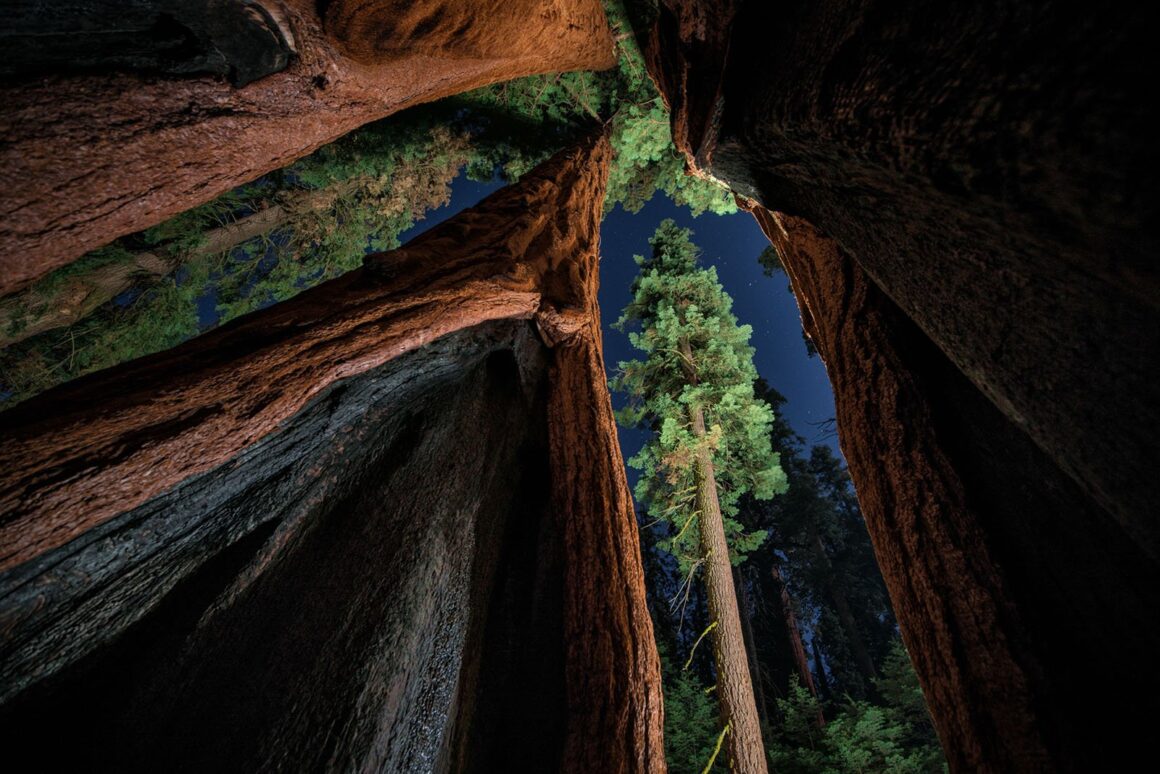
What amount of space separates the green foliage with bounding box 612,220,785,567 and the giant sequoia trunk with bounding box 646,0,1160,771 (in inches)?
205

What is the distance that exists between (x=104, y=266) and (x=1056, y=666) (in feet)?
24.4

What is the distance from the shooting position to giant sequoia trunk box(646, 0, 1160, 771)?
24.6 inches

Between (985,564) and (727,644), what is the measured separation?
15.6 feet

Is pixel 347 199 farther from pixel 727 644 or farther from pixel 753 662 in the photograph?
pixel 753 662

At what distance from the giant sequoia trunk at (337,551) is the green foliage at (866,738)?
10.2 m

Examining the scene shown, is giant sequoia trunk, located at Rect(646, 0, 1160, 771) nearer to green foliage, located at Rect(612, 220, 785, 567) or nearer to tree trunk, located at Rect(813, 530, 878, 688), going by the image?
green foliage, located at Rect(612, 220, 785, 567)

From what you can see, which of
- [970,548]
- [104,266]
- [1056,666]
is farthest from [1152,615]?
[104,266]

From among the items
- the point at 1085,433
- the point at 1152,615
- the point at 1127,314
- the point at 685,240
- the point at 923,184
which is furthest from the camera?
the point at 685,240

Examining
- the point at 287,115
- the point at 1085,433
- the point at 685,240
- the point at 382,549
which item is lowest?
the point at 1085,433

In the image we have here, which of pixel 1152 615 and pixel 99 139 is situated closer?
pixel 1152 615

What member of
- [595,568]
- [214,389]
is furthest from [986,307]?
[214,389]

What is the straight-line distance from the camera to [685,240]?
1084 centimetres

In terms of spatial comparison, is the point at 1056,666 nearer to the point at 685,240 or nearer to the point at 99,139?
the point at 99,139

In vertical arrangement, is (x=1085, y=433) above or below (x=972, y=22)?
below
